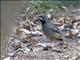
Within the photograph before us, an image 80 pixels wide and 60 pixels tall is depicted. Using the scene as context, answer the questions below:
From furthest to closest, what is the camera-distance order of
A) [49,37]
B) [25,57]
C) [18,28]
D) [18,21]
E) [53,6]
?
1. [53,6]
2. [18,21]
3. [18,28]
4. [49,37]
5. [25,57]

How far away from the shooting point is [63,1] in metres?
6.94

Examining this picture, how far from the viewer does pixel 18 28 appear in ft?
16.4

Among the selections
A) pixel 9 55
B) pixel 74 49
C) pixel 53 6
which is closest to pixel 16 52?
pixel 9 55

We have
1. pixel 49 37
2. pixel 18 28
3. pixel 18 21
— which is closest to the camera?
pixel 49 37

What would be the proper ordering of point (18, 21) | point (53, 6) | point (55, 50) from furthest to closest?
point (53, 6) < point (18, 21) < point (55, 50)

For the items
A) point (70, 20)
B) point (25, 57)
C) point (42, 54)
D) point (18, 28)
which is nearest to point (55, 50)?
point (42, 54)

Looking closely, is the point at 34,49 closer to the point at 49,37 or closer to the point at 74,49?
the point at 49,37

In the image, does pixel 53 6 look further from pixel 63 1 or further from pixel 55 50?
pixel 55 50

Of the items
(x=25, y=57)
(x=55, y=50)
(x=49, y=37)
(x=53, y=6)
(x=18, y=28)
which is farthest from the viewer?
(x=53, y=6)

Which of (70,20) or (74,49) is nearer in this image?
(74,49)

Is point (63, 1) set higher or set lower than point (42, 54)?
higher

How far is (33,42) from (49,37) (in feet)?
1.01

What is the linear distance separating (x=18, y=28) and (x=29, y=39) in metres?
0.77

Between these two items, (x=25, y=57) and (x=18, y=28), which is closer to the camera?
(x=25, y=57)
